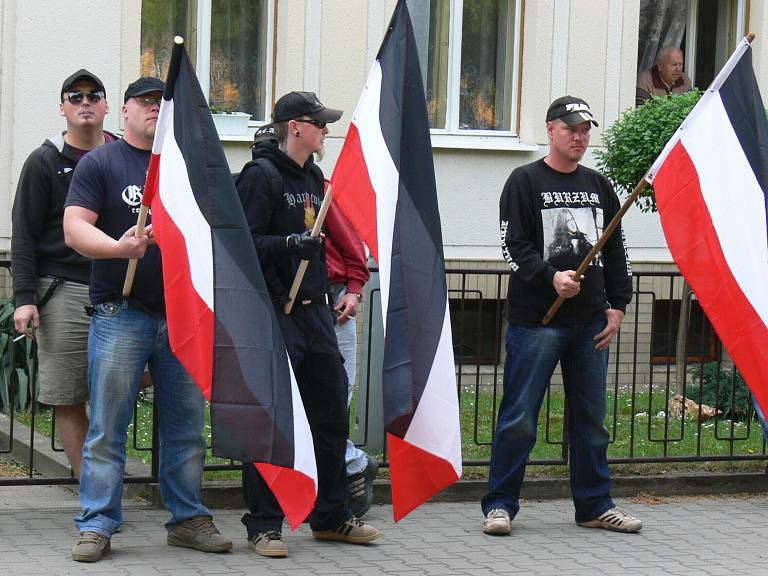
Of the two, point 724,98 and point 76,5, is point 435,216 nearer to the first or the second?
point 724,98

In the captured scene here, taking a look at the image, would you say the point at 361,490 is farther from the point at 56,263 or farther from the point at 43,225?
the point at 43,225

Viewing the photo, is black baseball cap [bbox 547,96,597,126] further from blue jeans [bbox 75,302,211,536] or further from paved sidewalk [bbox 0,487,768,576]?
blue jeans [bbox 75,302,211,536]

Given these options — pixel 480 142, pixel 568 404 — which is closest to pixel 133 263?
pixel 568 404

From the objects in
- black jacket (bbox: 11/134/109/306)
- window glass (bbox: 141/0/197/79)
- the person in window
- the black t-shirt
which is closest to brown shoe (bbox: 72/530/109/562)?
black jacket (bbox: 11/134/109/306)

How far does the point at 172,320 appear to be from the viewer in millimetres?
5883

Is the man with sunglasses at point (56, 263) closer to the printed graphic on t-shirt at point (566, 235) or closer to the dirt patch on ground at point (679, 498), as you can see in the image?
the printed graphic on t-shirt at point (566, 235)

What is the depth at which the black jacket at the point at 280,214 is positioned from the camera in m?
6.40

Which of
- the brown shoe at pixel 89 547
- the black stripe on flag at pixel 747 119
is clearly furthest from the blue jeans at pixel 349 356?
the black stripe on flag at pixel 747 119

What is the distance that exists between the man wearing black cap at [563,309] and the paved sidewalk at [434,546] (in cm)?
23

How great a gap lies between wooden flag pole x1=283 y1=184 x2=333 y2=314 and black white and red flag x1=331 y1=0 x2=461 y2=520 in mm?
57

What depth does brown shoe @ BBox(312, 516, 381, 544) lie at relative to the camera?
6809 mm

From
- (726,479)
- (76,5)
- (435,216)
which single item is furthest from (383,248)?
(76,5)

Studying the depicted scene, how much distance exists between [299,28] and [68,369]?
576 cm

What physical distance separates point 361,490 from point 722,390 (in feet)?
11.2
